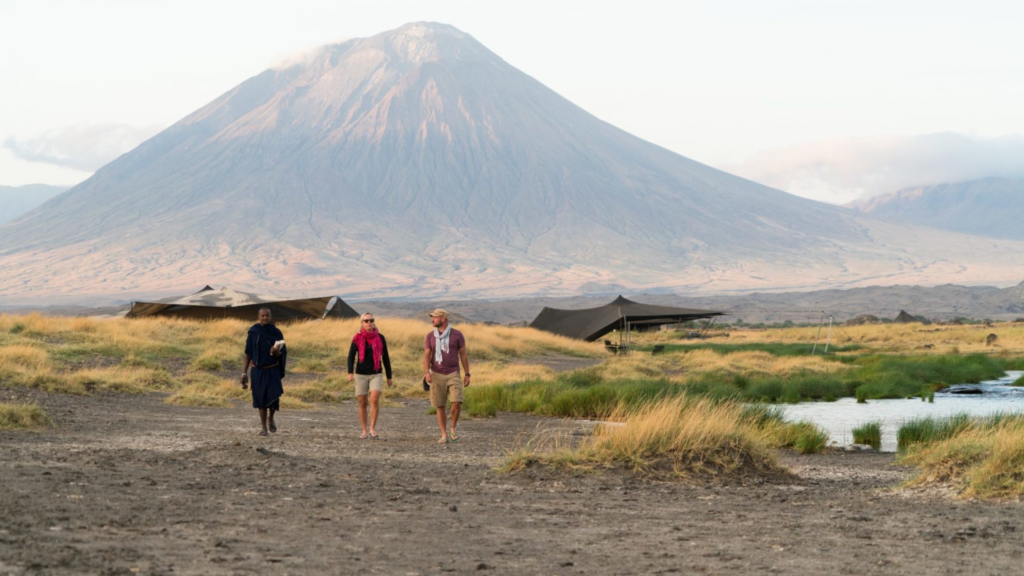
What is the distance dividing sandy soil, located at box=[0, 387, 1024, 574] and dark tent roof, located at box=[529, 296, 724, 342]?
1282 inches

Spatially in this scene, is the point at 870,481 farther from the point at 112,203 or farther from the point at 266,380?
the point at 112,203

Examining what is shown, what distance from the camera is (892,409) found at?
20.6 m

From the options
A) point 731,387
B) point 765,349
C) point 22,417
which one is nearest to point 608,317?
point 765,349

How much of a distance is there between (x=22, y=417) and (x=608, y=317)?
3515cm

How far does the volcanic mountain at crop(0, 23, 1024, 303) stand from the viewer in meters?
139

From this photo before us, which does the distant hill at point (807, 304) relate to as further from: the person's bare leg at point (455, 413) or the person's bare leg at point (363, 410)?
the person's bare leg at point (455, 413)

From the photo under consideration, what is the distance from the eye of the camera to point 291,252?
143m

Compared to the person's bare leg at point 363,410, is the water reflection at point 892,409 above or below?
below

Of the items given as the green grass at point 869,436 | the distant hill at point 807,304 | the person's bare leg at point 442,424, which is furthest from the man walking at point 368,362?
the distant hill at point 807,304

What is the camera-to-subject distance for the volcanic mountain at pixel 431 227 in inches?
5463

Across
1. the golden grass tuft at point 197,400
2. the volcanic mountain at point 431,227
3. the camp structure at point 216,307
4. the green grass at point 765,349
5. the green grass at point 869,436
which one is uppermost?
the volcanic mountain at point 431,227

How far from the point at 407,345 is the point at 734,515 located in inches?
988

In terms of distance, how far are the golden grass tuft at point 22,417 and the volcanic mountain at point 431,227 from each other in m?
114

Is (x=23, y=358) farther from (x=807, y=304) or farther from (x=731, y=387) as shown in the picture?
(x=807, y=304)
